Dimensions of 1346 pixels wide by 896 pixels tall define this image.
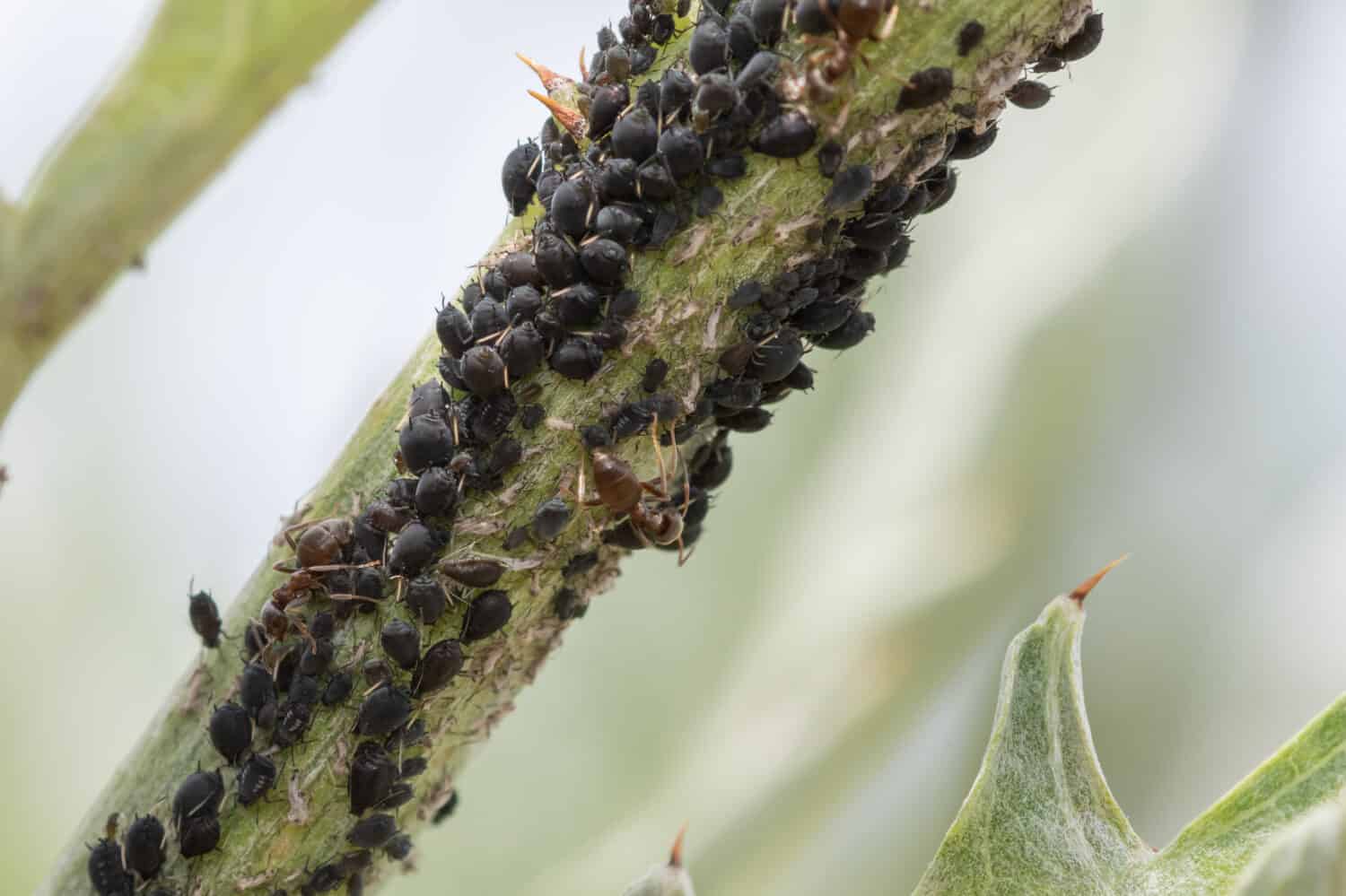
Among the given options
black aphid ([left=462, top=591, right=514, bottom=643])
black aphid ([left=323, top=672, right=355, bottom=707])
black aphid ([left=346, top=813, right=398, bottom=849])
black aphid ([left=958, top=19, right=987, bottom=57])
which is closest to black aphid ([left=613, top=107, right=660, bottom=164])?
black aphid ([left=958, top=19, right=987, bottom=57])

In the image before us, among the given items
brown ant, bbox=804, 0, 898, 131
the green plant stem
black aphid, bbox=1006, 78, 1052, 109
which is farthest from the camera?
black aphid, bbox=1006, 78, 1052, 109

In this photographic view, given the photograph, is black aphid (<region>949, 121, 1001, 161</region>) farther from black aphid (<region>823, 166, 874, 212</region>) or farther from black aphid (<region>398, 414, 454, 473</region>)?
black aphid (<region>398, 414, 454, 473</region>)

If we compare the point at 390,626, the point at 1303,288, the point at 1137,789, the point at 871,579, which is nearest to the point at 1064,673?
the point at 390,626

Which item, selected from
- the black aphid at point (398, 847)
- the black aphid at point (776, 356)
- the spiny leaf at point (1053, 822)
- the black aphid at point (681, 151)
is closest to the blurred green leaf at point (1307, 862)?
the spiny leaf at point (1053, 822)

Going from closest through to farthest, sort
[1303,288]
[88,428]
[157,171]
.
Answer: [157,171]
[88,428]
[1303,288]

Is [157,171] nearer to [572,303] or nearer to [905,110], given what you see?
[572,303]

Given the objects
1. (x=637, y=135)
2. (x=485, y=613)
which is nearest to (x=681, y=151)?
(x=637, y=135)
